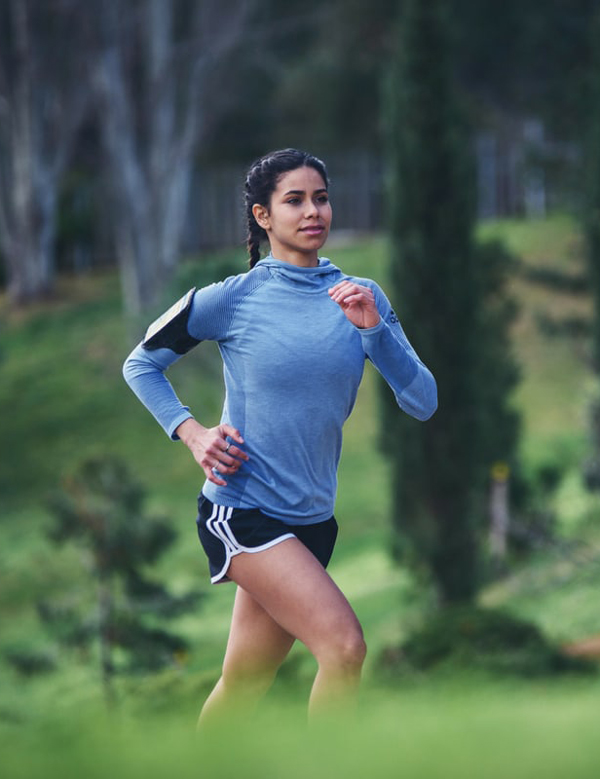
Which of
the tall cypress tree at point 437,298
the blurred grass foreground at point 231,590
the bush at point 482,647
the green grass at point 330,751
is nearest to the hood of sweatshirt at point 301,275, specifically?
the blurred grass foreground at point 231,590

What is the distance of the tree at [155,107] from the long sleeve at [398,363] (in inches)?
1066

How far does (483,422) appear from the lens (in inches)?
635

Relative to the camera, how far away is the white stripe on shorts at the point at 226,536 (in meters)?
4.21

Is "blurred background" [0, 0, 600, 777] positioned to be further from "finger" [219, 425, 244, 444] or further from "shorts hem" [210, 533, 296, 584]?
"finger" [219, 425, 244, 444]

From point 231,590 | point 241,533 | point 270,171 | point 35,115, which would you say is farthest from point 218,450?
point 35,115

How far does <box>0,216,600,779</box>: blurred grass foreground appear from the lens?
2289 millimetres

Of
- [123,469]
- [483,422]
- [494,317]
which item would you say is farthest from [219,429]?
[494,317]

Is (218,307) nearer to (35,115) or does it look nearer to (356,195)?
(35,115)

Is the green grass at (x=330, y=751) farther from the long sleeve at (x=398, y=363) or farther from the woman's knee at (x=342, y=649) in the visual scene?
the long sleeve at (x=398, y=363)

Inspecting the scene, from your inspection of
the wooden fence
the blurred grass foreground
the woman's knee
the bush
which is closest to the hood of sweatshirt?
the woman's knee

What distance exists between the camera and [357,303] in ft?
13.6

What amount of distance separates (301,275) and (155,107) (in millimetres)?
29239

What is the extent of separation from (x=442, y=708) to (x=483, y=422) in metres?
13.1

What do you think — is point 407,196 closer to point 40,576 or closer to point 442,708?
point 40,576
